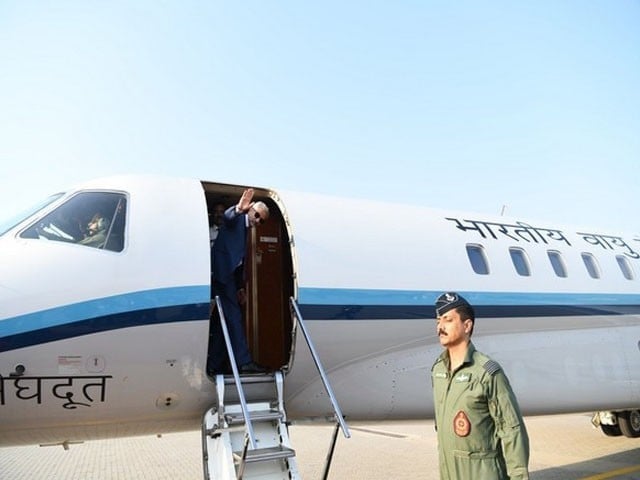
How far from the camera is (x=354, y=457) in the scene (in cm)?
1073

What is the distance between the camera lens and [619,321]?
8.34 meters

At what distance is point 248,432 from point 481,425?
173 centimetres

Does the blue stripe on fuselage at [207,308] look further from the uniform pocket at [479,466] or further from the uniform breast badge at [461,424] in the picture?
the uniform pocket at [479,466]

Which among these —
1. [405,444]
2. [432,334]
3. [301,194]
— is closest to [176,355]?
[301,194]

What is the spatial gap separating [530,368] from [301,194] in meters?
3.62

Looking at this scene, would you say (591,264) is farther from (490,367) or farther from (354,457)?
(490,367)

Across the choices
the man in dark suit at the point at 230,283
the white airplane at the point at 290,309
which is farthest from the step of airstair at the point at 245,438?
the man in dark suit at the point at 230,283

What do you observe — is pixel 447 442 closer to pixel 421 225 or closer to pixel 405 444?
pixel 421 225

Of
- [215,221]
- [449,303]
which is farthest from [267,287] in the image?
[449,303]

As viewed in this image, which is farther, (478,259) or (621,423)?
(621,423)

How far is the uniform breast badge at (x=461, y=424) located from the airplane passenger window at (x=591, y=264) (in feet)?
19.4

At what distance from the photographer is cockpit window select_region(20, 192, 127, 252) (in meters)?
4.98

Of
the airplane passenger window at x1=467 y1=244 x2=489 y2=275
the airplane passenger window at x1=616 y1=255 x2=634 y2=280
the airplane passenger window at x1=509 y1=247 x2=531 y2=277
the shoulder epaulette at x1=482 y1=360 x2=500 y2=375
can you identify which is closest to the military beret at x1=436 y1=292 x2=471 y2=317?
the shoulder epaulette at x1=482 y1=360 x2=500 y2=375

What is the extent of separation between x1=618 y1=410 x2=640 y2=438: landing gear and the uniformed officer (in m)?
10.1
